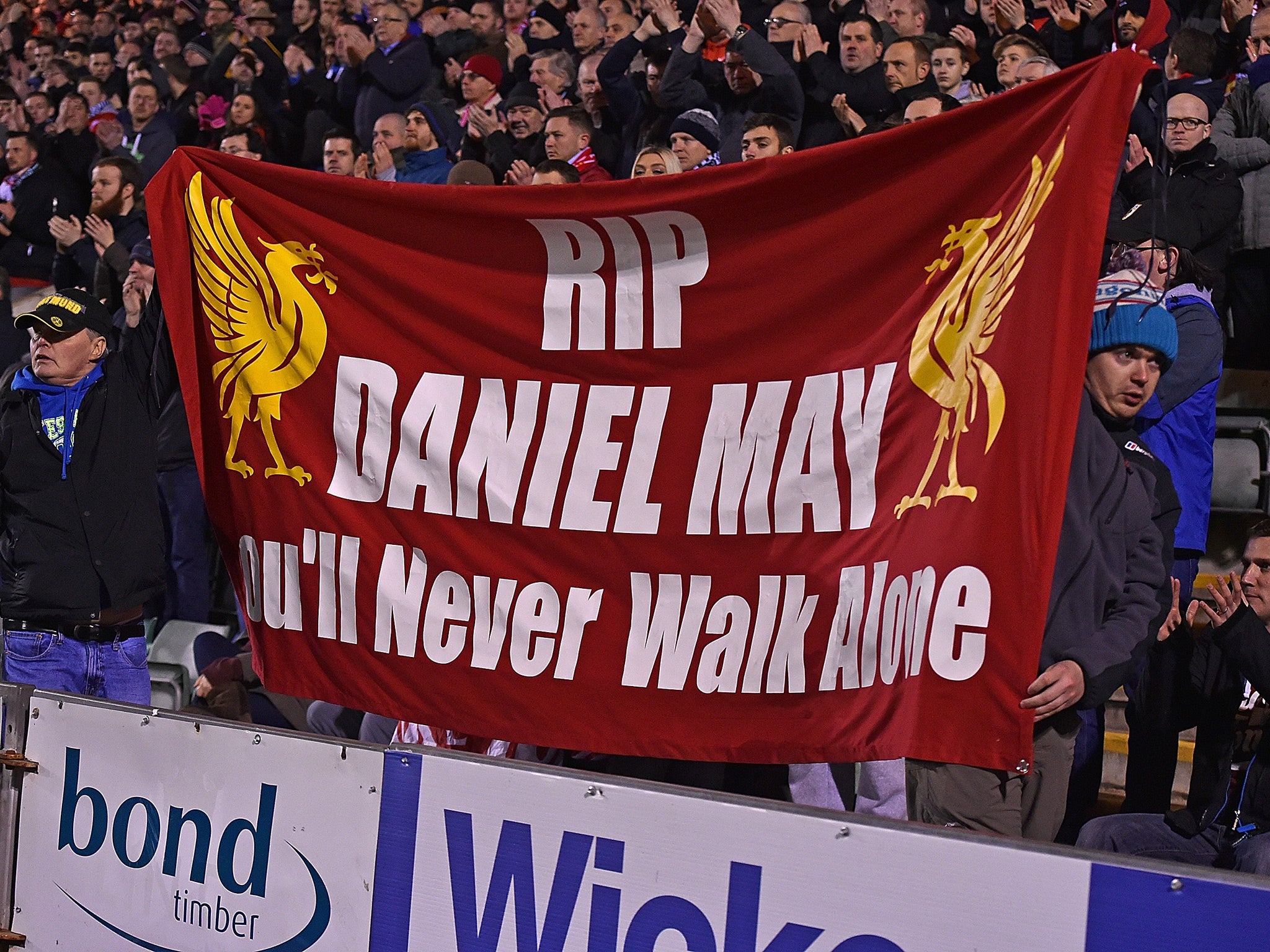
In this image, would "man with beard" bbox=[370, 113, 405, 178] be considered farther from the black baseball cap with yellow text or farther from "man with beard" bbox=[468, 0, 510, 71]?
the black baseball cap with yellow text

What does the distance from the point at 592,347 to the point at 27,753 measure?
1.90m

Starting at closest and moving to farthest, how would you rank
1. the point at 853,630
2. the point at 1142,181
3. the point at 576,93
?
the point at 853,630
the point at 1142,181
the point at 576,93

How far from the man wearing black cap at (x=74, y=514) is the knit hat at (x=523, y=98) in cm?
356

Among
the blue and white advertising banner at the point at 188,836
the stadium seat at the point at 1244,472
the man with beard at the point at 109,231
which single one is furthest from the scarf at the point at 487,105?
the blue and white advertising banner at the point at 188,836

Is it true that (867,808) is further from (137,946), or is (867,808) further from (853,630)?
(137,946)

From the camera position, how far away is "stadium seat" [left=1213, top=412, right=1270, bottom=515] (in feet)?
18.1

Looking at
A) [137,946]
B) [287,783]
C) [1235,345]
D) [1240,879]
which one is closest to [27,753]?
[137,946]

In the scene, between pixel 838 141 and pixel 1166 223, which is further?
pixel 838 141

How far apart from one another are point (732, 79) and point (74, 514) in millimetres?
3863

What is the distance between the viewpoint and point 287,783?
3439 mm

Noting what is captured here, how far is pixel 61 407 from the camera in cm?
466

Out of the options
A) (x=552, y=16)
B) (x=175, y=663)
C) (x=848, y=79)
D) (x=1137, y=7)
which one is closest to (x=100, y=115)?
(x=552, y=16)

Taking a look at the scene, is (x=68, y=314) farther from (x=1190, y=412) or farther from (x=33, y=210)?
(x=33, y=210)

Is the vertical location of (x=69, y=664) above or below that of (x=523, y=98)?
below
